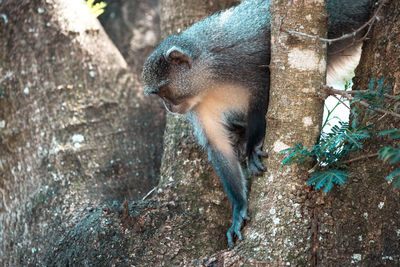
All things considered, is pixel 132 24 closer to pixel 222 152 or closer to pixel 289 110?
pixel 222 152

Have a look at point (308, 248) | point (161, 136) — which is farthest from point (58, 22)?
point (308, 248)

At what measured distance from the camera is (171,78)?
3539 millimetres

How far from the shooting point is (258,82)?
138 inches

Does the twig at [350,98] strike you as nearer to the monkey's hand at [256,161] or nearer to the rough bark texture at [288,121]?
the rough bark texture at [288,121]

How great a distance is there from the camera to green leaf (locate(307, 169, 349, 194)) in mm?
2399

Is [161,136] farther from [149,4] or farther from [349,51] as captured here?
[149,4]

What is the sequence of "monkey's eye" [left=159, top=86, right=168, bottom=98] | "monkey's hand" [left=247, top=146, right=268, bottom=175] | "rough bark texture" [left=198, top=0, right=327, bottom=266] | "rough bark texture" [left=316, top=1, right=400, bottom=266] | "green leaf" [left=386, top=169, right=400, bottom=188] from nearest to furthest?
"green leaf" [left=386, top=169, right=400, bottom=188] → "rough bark texture" [left=316, top=1, right=400, bottom=266] → "rough bark texture" [left=198, top=0, right=327, bottom=266] → "monkey's hand" [left=247, top=146, right=268, bottom=175] → "monkey's eye" [left=159, top=86, right=168, bottom=98]

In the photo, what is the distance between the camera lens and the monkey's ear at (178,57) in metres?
3.42

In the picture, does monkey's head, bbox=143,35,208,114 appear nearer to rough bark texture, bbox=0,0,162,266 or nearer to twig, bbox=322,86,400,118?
rough bark texture, bbox=0,0,162,266

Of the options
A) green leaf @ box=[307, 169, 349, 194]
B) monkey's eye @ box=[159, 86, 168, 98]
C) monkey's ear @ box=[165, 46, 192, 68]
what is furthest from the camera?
monkey's eye @ box=[159, 86, 168, 98]

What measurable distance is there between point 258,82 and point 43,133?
5.86 ft

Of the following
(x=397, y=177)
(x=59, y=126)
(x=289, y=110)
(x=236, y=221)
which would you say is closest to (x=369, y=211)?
(x=397, y=177)

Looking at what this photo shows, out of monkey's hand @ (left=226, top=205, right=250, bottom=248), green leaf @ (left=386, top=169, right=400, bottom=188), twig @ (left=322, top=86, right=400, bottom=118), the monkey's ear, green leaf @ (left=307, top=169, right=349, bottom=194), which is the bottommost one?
monkey's hand @ (left=226, top=205, right=250, bottom=248)

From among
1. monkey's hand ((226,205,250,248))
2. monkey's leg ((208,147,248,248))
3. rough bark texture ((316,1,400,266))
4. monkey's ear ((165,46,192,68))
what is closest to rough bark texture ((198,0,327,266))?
rough bark texture ((316,1,400,266))
